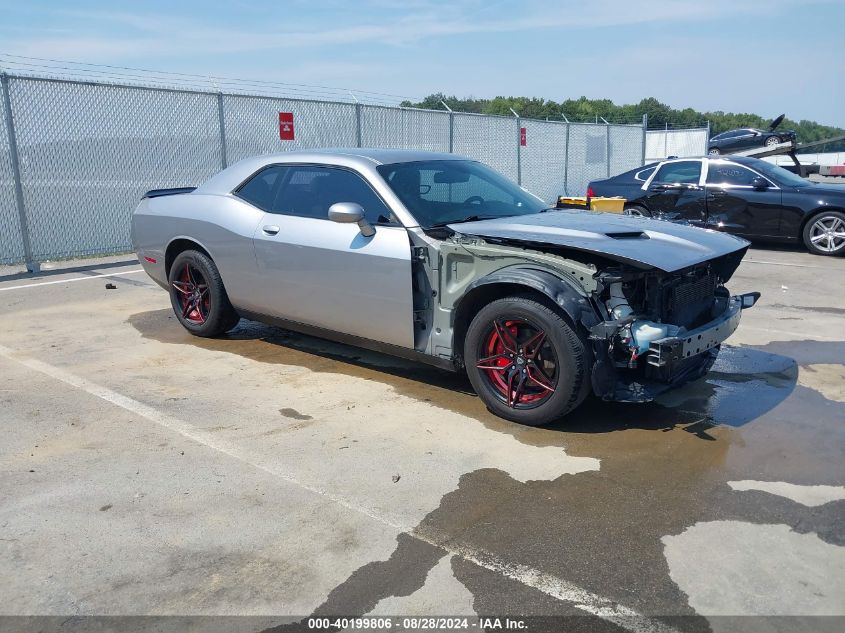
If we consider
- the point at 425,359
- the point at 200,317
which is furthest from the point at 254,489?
the point at 200,317

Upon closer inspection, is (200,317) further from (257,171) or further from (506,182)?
(506,182)

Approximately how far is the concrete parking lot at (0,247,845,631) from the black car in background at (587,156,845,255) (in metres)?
5.73

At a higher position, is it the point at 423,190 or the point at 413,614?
the point at 423,190

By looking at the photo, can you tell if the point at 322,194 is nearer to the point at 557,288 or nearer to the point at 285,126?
the point at 557,288

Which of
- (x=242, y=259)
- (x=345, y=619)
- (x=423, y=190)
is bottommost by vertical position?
(x=345, y=619)

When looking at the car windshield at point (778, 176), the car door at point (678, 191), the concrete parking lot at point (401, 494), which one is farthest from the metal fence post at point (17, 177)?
the car windshield at point (778, 176)

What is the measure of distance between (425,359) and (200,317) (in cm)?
248

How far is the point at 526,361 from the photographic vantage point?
4.49 m

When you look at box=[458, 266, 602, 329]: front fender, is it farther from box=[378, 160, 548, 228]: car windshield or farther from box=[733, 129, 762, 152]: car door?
box=[733, 129, 762, 152]: car door

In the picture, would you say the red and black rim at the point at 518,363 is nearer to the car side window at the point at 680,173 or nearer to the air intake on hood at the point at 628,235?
the air intake on hood at the point at 628,235

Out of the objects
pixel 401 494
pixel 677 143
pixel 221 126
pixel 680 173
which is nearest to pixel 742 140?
pixel 677 143

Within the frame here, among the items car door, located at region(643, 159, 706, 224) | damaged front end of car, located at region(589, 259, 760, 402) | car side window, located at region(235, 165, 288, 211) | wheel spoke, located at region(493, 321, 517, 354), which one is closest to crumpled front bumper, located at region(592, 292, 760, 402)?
damaged front end of car, located at region(589, 259, 760, 402)

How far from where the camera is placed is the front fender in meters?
4.19

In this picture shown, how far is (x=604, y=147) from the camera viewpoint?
21.7m
